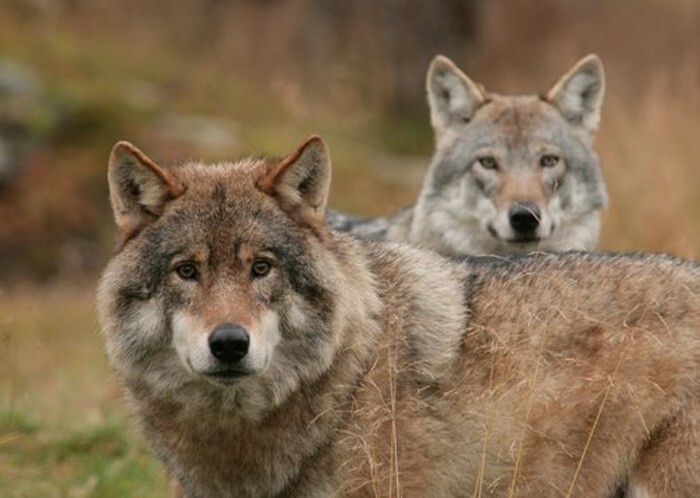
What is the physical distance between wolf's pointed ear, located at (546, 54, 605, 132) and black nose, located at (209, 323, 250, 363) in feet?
16.2

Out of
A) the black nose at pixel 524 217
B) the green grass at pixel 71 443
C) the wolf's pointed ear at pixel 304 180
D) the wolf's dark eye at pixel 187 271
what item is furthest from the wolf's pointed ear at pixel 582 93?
the wolf's dark eye at pixel 187 271

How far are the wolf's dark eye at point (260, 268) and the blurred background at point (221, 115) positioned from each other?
236cm

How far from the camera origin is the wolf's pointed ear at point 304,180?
19.0ft

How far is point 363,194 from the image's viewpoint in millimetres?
17969

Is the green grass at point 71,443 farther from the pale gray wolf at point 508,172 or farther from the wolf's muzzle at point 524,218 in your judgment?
the wolf's muzzle at point 524,218

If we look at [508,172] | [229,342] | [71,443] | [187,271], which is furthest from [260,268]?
[508,172]

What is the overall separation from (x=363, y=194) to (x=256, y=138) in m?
2.12

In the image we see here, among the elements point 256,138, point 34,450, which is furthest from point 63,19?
point 34,450

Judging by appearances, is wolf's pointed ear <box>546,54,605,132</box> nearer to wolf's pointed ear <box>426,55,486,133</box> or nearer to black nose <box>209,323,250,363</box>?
wolf's pointed ear <box>426,55,486,133</box>

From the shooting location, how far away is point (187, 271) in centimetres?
561

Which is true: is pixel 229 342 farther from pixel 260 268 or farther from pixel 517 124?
pixel 517 124

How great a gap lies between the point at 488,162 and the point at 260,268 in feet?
13.8

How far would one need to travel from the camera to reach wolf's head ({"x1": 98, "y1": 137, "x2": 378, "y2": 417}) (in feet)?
18.1

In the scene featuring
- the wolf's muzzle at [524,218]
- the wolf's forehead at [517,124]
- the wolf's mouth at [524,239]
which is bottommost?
the wolf's mouth at [524,239]
